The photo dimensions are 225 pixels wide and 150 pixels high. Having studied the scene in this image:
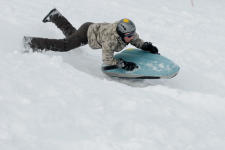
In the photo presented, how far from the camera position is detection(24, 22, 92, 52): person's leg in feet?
19.3

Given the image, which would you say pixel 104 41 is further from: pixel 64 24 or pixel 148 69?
pixel 64 24

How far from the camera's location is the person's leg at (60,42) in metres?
5.89

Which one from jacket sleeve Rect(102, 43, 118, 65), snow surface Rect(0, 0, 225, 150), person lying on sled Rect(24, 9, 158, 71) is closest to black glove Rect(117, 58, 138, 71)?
person lying on sled Rect(24, 9, 158, 71)

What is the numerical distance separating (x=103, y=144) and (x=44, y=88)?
4.11ft

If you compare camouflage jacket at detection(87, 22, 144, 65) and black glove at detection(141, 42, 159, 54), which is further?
black glove at detection(141, 42, 159, 54)

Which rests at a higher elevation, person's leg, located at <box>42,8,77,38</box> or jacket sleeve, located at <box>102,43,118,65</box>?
person's leg, located at <box>42,8,77,38</box>

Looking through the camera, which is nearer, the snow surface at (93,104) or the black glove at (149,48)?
the snow surface at (93,104)

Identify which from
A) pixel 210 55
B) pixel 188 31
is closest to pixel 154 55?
pixel 210 55

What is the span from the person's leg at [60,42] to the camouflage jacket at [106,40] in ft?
0.52

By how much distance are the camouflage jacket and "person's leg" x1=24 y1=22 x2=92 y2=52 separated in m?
0.16

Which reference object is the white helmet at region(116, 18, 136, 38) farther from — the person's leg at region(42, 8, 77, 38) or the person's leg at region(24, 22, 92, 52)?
the person's leg at region(42, 8, 77, 38)

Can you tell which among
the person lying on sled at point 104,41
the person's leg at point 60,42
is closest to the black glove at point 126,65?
the person lying on sled at point 104,41

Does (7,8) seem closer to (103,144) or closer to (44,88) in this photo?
(44,88)

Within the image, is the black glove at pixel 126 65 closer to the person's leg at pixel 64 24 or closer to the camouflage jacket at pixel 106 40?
the camouflage jacket at pixel 106 40
